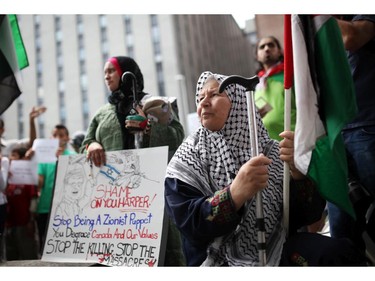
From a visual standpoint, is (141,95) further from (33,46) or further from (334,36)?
(33,46)

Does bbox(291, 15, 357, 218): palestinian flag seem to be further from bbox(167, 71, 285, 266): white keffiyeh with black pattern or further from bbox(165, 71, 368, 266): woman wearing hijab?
bbox(167, 71, 285, 266): white keffiyeh with black pattern

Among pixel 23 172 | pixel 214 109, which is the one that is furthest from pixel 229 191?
pixel 23 172

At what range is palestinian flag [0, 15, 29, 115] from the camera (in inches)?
105

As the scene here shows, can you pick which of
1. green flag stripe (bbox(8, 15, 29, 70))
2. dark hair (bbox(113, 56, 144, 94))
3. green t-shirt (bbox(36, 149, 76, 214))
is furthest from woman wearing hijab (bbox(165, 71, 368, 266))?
green t-shirt (bbox(36, 149, 76, 214))

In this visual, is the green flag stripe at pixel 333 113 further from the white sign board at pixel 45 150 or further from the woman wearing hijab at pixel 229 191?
the white sign board at pixel 45 150

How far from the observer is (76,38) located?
41.3 metres

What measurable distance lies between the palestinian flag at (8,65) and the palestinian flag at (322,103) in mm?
1932

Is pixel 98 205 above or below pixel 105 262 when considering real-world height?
above

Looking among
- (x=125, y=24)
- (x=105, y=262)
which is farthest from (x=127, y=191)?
(x=125, y=24)

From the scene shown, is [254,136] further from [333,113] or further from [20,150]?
[20,150]

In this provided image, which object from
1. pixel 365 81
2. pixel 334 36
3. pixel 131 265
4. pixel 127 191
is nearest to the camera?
pixel 334 36

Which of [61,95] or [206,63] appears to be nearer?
[61,95]

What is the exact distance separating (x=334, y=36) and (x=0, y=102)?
2.13m

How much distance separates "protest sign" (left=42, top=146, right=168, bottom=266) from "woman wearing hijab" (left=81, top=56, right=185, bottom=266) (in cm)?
10
